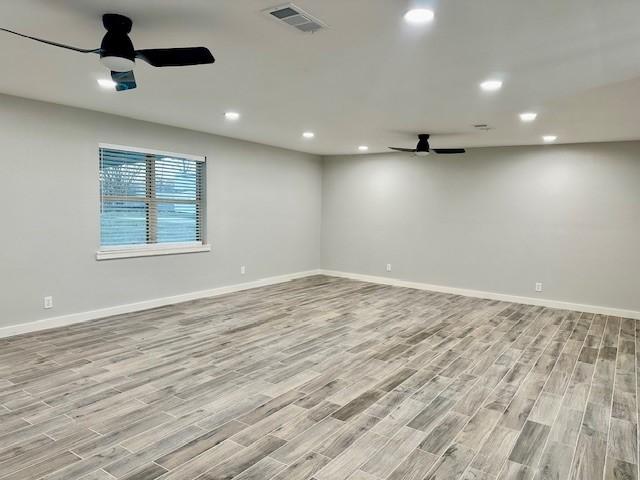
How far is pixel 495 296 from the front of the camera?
22.8 ft

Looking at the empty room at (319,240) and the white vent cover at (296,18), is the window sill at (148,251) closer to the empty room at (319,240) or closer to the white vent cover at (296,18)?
the empty room at (319,240)

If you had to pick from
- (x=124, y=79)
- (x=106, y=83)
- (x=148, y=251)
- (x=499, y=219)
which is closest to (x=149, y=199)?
(x=148, y=251)

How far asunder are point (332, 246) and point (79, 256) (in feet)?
16.3

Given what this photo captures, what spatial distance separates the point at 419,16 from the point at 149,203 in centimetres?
454

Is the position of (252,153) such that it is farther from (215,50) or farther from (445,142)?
(215,50)

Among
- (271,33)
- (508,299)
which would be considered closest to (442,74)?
(271,33)

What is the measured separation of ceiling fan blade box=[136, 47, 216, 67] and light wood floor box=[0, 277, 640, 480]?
7.38ft

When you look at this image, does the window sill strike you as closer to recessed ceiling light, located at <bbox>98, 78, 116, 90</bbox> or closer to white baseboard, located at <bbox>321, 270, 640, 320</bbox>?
recessed ceiling light, located at <bbox>98, 78, 116, 90</bbox>

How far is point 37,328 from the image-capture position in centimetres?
464

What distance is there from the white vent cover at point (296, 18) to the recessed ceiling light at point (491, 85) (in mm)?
1725

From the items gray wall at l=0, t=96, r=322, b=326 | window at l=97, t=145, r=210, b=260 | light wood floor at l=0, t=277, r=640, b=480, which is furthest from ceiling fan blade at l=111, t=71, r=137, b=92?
window at l=97, t=145, r=210, b=260

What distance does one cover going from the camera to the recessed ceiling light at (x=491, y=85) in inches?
138

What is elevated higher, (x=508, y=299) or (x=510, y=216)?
(x=510, y=216)

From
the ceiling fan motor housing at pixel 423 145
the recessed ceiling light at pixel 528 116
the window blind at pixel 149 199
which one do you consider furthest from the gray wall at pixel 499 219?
the window blind at pixel 149 199
